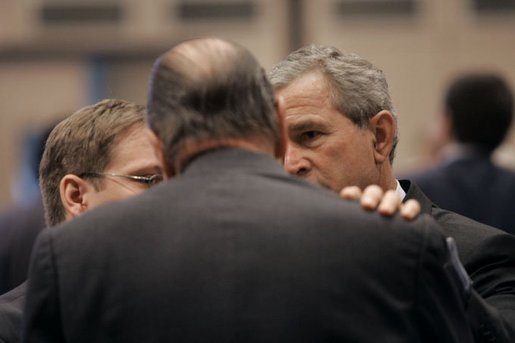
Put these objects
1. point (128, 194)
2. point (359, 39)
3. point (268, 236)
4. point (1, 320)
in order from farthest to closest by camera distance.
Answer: point (359, 39) → point (128, 194) → point (1, 320) → point (268, 236)

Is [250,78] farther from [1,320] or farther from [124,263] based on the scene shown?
[1,320]

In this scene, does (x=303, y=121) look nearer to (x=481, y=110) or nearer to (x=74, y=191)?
(x=74, y=191)

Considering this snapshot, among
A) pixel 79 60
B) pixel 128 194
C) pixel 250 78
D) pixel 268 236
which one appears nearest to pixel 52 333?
pixel 268 236

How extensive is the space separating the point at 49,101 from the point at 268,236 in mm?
8762

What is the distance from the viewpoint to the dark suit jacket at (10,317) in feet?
8.06

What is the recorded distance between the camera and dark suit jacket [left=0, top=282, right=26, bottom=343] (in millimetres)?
2457

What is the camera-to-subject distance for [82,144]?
2.89 metres

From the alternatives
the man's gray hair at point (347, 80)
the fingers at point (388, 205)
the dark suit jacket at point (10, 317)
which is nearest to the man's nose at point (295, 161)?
the man's gray hair at point (347, 80)

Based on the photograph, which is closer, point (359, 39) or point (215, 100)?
point (215, 100)

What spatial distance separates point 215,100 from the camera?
6.83ft

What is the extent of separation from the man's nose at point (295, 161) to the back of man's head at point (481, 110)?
2281 millimetres

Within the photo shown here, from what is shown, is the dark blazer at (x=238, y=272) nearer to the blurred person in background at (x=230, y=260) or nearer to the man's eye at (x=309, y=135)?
the blurred person in background at (x=230, y=260)

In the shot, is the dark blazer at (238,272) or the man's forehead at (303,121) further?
the man's forehead at (303,121)

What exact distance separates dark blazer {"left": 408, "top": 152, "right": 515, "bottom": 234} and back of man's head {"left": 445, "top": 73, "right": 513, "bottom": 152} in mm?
134
